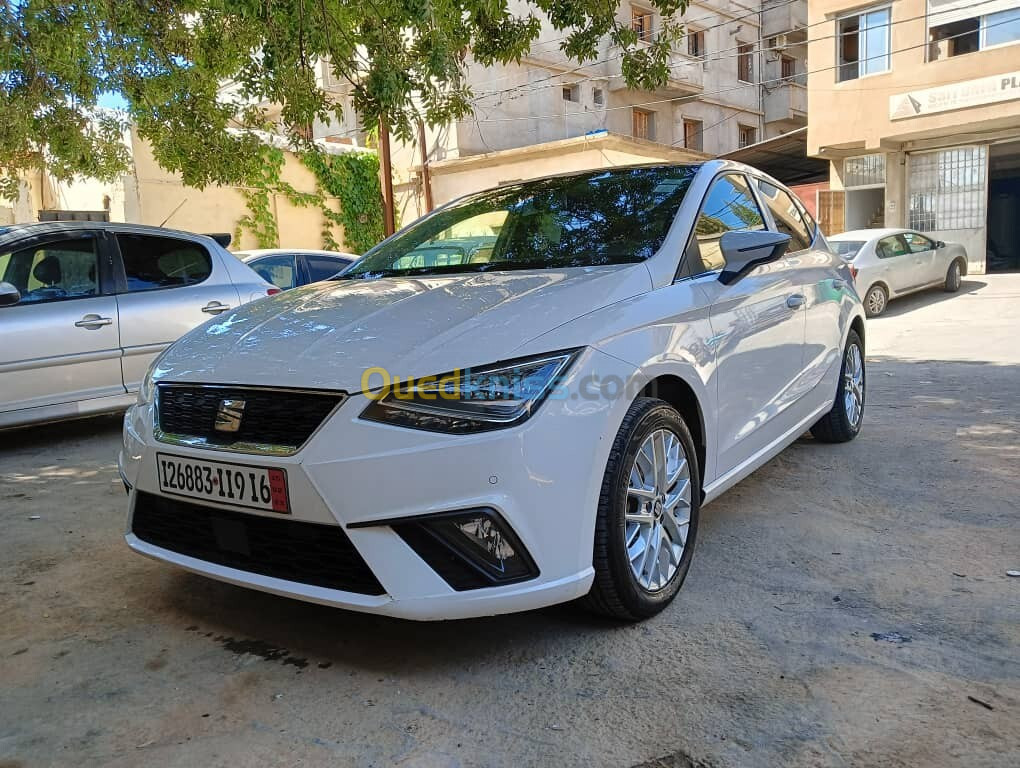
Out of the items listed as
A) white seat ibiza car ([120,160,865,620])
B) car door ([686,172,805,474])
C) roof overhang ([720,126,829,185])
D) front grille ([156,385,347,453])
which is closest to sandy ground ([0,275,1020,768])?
white seat ibiza car ([120,160,865,620])

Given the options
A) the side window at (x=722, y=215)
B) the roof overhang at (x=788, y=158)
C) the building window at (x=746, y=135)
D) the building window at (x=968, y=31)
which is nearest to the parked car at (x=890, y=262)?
the building window at (x=968, y=31)

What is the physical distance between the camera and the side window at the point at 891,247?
43.3 ft

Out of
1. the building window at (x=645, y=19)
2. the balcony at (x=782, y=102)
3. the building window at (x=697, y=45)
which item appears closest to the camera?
the building window at (x=645, y=19)

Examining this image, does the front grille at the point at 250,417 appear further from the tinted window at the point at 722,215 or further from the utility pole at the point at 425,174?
the utility pole at the point at 425,174

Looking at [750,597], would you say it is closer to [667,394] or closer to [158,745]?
[667,394]

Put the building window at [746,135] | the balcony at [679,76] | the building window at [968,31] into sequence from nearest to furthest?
the building window at [968,31] → the balcony at [679,76] → the building window at [746,135]

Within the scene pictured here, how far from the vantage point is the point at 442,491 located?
2.25m

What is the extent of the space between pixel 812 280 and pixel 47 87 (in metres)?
7.58

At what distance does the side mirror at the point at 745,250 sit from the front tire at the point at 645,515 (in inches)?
27.7

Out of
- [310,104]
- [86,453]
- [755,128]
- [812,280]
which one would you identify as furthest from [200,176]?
[755,128]

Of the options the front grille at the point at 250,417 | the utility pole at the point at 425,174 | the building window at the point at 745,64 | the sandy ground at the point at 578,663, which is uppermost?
the building window at the point at 745,64

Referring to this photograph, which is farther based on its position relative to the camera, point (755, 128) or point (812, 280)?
point (755, 128)

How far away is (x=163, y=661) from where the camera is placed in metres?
2.61

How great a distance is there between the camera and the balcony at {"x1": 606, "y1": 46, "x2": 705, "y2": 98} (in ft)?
84.9
